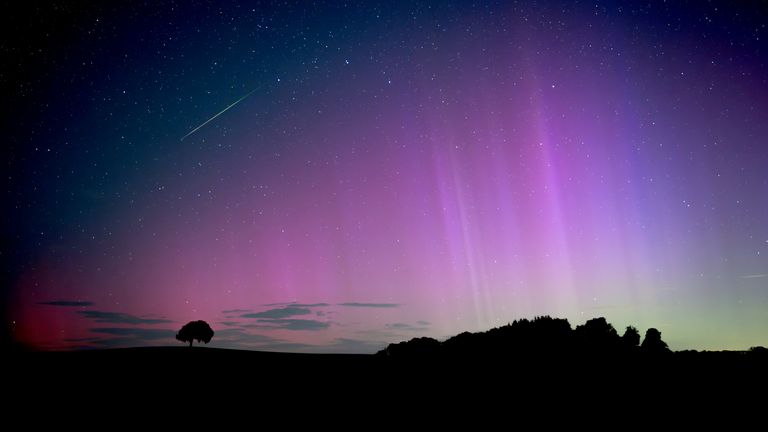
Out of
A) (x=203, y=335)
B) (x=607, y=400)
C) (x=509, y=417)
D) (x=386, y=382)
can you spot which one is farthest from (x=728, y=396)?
(x=203, y=335)

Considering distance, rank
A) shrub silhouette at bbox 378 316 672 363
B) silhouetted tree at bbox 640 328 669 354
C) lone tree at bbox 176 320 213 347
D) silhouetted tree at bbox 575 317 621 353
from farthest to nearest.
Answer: lone tree at bbox 176 320 213 347
silhouetted tree at bbox 640 328 669 354
silhouetted tree at bbox 575 317 621 353
shrub silhouette at bbox 378 316 672 363

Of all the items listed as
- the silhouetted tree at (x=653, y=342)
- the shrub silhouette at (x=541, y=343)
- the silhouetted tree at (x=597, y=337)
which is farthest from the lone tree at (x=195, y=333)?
the silhouetted tree at (x=653, y=342)

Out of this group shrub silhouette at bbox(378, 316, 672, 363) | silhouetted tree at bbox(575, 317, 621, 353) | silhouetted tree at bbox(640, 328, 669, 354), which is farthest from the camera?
silhouetted tree at bbox(640, 328, 669, 354)

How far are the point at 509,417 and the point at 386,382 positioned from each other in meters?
9.13

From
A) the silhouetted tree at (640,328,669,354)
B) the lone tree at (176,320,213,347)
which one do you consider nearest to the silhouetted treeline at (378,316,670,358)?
the silhouetted tree at (640,328,669,354)

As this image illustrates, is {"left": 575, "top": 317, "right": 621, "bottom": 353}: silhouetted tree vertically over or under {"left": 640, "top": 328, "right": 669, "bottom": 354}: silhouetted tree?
over

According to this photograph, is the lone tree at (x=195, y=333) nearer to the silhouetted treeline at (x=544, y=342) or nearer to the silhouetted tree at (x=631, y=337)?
the silhouetted treeline at (x=544, y=342)

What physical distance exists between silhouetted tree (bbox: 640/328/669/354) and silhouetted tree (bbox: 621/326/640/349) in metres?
0.53

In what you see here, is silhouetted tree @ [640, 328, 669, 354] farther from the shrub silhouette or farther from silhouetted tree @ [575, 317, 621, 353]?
silhouetted tree @ [575, 317, 621, 353]

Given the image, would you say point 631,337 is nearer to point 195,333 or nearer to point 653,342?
point 653,342

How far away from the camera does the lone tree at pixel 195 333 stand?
73.1 m

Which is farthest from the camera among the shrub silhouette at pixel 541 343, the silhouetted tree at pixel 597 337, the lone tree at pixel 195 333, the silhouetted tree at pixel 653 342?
the lone tree at pixel 195 333

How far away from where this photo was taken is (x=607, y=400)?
15914 mm

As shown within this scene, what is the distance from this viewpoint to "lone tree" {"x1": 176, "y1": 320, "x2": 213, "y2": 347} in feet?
Result: 240
